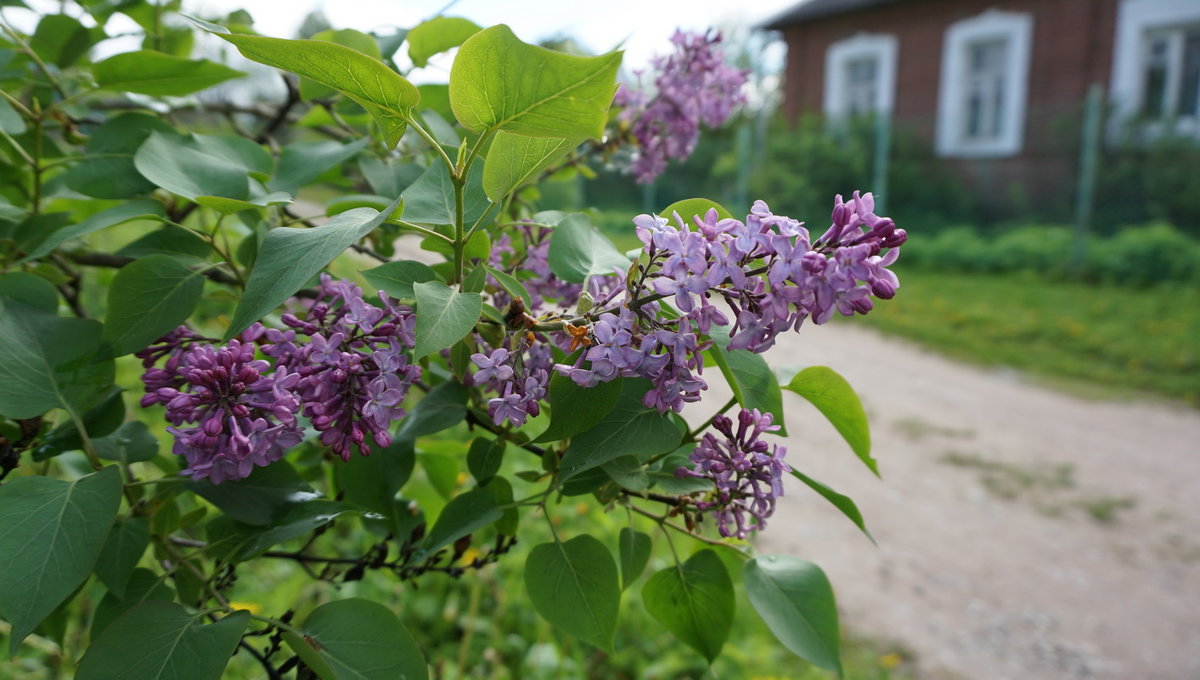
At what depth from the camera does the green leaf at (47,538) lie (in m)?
0.53

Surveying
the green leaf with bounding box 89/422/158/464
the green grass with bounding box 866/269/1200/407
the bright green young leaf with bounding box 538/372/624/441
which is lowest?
the green grass with bounding box 866/269/1200/407

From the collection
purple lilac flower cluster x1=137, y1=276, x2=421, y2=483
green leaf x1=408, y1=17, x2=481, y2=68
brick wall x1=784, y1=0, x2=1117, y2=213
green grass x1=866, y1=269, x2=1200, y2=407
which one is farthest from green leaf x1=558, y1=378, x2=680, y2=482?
brick wall x1=784, y1=0, x2=1117, y2=213

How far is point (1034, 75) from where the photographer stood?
10680mm

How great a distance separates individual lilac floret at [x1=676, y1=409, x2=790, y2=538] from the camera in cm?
66

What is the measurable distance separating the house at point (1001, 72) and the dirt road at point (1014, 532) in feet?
20.5

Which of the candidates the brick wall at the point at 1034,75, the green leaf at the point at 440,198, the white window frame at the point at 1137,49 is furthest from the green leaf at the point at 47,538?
the brick wall at the point at 1034,75

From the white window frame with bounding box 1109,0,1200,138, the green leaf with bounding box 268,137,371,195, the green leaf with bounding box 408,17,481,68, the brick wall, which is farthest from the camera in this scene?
the brick wall

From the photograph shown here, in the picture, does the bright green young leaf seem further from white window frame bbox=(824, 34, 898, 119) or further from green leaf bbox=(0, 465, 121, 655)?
white window frame bbox=(824, 34, 898, 119)

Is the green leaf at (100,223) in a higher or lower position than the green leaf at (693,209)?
lower

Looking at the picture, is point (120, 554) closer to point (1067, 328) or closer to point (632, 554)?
point (632, 554)

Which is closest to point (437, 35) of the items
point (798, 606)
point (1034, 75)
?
point (798, 606)

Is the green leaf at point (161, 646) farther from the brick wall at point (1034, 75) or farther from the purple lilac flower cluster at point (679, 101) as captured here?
the brick wall at point (1034, 75)

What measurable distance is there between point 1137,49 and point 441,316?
11.4 m

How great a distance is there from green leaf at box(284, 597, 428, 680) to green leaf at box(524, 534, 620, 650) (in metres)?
0.12
